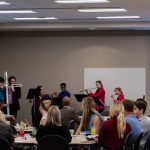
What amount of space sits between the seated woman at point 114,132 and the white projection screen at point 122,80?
36.0ft

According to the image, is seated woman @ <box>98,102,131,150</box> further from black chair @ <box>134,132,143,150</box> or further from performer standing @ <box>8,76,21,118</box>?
performer standing @ <box>8,76,21,118</box>

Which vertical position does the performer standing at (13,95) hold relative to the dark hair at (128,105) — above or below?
below

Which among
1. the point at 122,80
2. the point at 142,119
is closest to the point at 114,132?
the point at 142,119

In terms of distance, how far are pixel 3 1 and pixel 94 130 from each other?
4558 millimetres

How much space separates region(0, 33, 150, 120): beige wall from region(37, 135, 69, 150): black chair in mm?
12006

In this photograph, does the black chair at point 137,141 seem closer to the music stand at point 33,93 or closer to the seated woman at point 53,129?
the seated woman at point 53,129

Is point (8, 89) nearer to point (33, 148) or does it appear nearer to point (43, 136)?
point (33, 148)

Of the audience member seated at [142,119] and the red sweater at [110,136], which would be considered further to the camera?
the audience member seated at [142,119]

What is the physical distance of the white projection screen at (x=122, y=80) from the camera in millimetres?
19031

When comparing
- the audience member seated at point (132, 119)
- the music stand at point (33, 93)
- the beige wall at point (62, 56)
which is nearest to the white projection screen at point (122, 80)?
the beige wall at point (62, 56)

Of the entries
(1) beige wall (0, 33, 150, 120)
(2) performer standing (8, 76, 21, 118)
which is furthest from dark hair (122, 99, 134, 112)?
(1) beige wall (0, 33, 150, 120)

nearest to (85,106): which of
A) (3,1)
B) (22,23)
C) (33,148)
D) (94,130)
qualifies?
(94,130)

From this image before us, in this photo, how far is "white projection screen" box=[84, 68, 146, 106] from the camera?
19.0 m

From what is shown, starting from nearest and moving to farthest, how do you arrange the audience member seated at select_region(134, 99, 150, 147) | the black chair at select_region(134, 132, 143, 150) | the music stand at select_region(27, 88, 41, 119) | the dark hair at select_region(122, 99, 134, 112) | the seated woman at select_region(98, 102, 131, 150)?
the seated woman at select_region(98, 102, 131, 150) < the black chair at select_region(134, 132, 143, 150) < the dark hair at select_region(122, 99, 134, 112) < the audience member seated at select_region(134, 99, 150, 147) < the music stand at select_region(27, 88, 41, 119)
